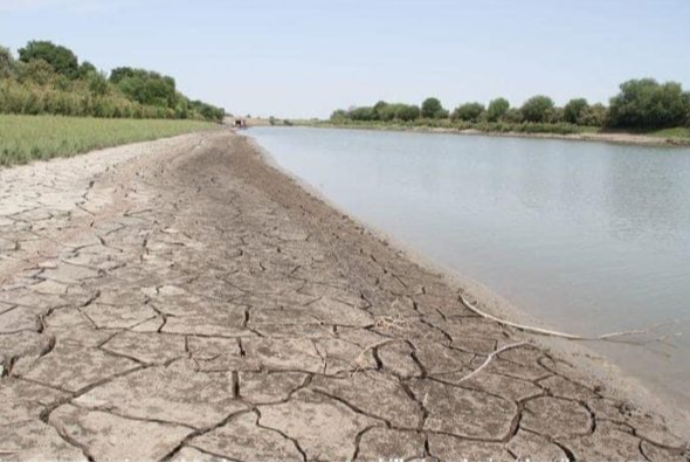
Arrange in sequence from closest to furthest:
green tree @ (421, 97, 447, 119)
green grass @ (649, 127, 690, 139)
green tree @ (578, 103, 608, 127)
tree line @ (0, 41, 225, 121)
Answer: tree line @ (0, 41, 225, 121), green grass @ (649, 127, 690, 139), green tree @ (578, 103, 608, 127), green tree @ (421, 97, 447, 119)

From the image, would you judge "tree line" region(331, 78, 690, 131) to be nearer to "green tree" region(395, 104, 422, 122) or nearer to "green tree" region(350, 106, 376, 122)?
"green tree" region(395, 104, 422, 122)

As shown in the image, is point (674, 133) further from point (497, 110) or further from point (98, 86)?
point (98, 86)

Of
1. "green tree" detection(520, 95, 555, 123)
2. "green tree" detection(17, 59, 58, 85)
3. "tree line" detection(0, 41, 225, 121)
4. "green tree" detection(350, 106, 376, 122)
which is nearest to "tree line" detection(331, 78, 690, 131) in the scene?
"green tree" detection(520, 95, 555, 123)

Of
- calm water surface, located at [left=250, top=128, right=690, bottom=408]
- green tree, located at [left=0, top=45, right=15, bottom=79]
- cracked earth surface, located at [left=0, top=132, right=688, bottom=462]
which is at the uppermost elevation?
green tree, located at [left=0, top=45, right=15, bottom=79]

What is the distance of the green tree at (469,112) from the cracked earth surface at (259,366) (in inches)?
3810

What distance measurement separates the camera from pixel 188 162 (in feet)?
56.2

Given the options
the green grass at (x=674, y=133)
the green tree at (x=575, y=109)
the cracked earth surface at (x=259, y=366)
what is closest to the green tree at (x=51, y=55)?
the green tree at (x=575, y=109)

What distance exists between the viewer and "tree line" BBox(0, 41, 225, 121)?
31453 millimetres

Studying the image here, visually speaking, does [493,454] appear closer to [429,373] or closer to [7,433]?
[429,373]

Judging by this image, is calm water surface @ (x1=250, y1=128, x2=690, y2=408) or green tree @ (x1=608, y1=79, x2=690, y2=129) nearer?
calm water surface @ (x1=250, y1=128, x2=690, y2=408)

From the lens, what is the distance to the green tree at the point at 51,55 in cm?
7231

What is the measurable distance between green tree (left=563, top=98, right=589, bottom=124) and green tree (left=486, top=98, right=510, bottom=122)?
16303 mm

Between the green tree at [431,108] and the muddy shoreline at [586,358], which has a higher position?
the green tree at [431,108]

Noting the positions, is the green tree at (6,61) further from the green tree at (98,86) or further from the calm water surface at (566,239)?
the calm water surface at (566,239)
